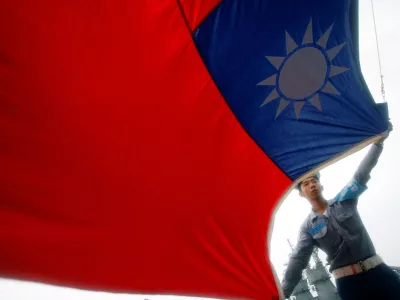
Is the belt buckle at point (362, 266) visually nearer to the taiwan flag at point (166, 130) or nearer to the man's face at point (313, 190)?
the man's face at point (313, 190)

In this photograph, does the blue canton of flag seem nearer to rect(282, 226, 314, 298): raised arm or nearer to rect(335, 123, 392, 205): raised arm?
rect(335, 123, 392, 205): raised arm

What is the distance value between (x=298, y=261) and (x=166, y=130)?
69.5 inches

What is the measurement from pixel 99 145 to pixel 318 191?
2139mm

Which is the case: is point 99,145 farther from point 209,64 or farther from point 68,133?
point 209,64

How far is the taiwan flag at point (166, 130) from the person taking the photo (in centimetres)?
121

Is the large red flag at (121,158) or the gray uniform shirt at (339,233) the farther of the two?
the gray uniform shirt at (339,233)

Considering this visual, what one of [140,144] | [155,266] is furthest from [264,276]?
[140,144]

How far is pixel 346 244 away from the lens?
2.15m

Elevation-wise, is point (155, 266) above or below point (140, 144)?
below

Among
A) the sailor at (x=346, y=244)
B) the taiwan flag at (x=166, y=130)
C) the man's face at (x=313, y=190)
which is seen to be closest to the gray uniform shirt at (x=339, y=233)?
the sailor at (x=346, y=244)

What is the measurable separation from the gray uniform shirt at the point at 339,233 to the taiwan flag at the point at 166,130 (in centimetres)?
62

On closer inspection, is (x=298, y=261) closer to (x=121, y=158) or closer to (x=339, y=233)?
(x=339, y=233)

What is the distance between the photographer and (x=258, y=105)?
1703mm

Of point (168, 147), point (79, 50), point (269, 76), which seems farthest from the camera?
point (269, 76)
